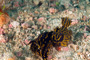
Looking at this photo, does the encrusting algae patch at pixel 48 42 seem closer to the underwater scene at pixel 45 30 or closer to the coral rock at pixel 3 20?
the underwater scene at pixel 45 30

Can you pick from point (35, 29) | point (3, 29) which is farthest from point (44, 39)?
point (3, 29)

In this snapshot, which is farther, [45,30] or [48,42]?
[45,30]

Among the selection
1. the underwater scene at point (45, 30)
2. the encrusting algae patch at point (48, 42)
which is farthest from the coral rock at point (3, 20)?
the encrusting algae patch at point (48, 42)

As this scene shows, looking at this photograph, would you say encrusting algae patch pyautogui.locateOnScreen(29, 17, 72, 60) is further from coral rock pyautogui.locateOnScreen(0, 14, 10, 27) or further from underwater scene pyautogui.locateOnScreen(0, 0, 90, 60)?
coral rock pyautogui.locateOnScreen(0, 14, 10, 27)

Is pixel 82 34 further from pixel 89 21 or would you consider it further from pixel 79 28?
pixel 89 21

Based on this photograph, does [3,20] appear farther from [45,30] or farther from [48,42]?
[48,42]

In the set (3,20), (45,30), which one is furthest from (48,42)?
(3,20)

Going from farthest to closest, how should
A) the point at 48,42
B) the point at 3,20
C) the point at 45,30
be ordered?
the point at 45,30 < the point at 3,20 < the point at 48,42

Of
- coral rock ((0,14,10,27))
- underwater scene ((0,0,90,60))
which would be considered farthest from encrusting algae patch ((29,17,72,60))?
coral rock ((0,14,10,27))
